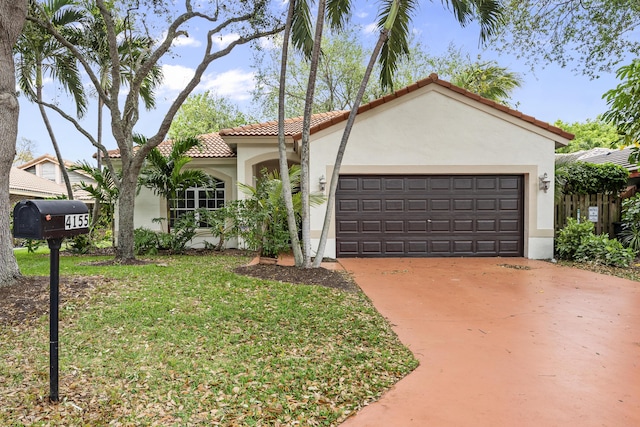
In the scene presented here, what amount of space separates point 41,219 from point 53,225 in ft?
0.30

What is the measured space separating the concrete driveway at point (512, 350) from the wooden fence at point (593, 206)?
3.97m

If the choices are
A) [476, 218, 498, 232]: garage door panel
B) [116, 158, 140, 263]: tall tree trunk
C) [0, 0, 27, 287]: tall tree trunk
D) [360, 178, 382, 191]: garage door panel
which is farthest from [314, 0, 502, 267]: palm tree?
[0, 0, 27, 287]: tall tree trunk

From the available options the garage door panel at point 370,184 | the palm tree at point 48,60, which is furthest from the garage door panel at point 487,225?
the palm tree at point 48,60

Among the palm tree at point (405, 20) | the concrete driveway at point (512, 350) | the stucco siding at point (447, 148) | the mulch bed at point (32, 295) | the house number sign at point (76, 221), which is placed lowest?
the concrete driveway at point (512, 350)

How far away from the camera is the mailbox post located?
2721mm

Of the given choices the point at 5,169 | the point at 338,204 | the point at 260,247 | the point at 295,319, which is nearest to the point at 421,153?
the point at 338,204

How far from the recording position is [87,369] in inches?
141

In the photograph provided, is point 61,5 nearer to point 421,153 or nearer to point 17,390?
point 421,153

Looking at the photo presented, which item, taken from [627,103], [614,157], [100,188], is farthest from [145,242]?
[614,157]

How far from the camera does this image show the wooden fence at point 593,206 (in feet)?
38.4

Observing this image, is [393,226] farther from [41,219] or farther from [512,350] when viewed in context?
[41,219]

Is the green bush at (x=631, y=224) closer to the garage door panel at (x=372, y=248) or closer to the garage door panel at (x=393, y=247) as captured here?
the garage door panel at (x=393, y=247)

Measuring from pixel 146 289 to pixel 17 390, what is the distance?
3233 mm

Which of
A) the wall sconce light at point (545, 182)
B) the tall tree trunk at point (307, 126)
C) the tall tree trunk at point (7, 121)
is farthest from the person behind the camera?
the wall sconce light at point (545, 182)
